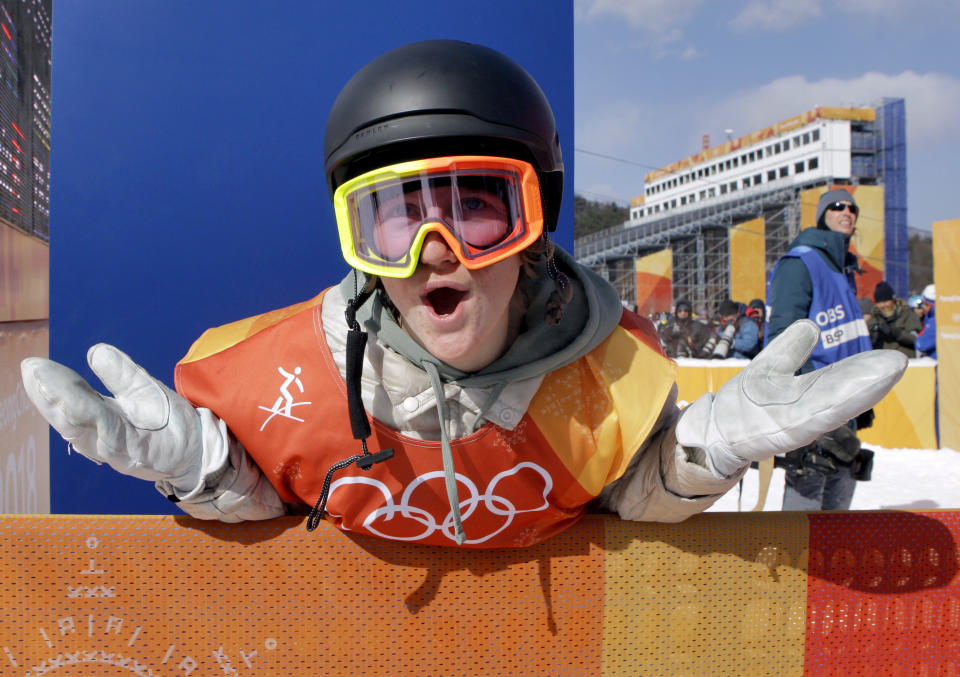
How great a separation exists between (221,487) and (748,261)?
97.3 feet

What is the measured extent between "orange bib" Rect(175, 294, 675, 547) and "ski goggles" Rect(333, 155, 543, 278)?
0.30 meters

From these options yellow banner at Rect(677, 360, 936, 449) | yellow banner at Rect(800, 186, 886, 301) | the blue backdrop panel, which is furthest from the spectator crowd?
yellow banner at Rect(800, 186, 886, 301)

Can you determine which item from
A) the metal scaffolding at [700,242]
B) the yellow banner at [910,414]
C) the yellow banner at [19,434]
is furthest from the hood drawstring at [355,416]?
the metal scaffolding at [700,242]

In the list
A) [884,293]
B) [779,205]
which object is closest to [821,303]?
[884,293]

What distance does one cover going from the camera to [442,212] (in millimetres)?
1448

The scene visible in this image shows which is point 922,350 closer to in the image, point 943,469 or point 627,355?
point 943,469

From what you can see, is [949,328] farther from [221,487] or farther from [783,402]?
[221,487]

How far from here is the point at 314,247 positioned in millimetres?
2520

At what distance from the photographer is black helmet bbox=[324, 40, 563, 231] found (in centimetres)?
146

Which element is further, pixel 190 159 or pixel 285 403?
pixel 190 159

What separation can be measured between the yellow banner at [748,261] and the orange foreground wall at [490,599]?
2847 centimetres

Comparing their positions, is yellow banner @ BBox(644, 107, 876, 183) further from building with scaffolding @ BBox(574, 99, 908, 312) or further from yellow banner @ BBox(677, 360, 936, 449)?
yellow banner @ BBox(677, 360, 936, 449)

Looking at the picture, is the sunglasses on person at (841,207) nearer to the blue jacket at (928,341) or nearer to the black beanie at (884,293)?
the black beanie at (884,293)

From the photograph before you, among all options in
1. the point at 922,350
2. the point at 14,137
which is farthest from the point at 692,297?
the point at 14,137
